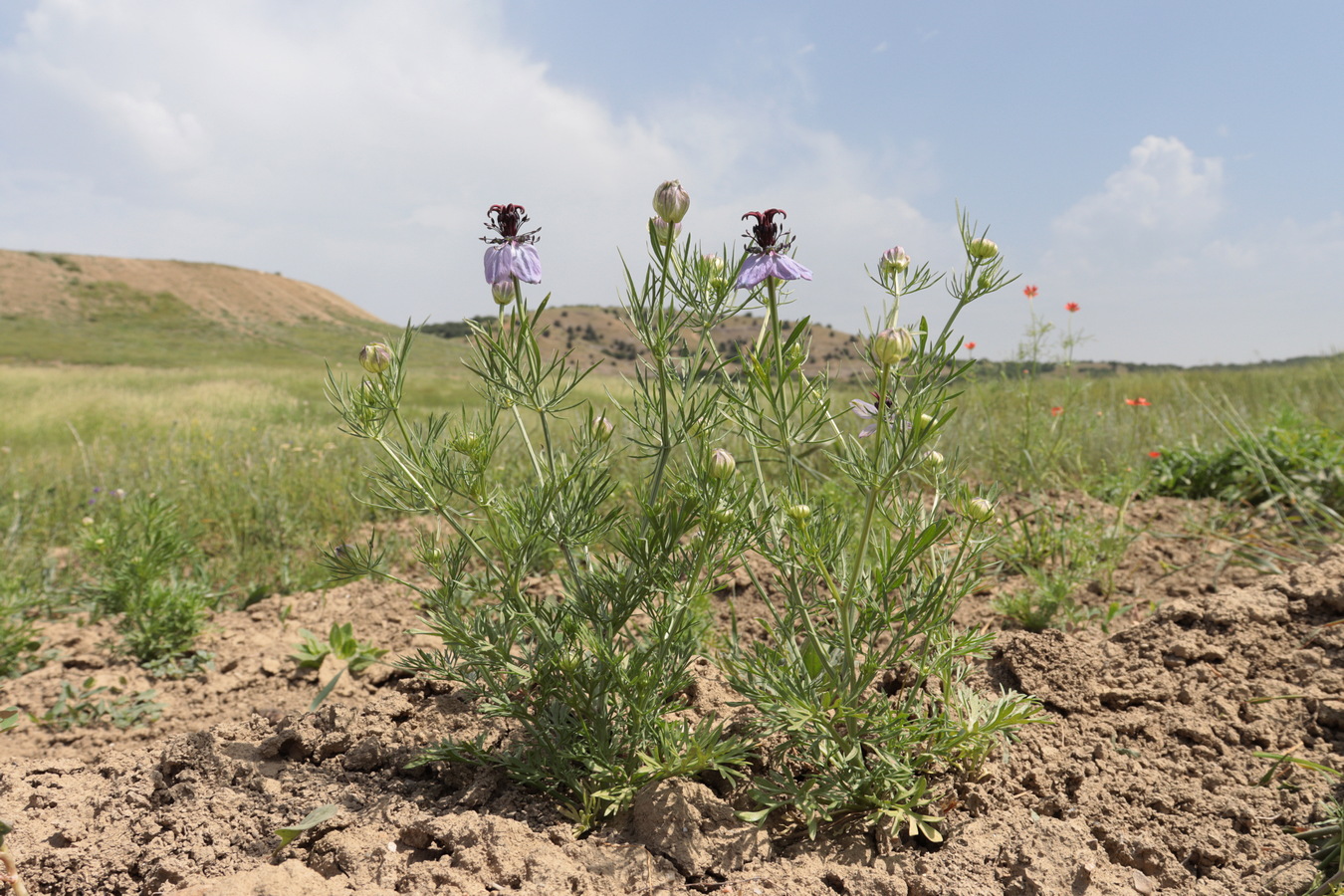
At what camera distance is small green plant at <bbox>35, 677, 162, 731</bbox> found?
8.78ft

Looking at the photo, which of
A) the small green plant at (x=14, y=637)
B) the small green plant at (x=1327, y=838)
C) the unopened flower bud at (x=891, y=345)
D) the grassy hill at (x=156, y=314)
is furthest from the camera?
the grassy hill at (x=156, y=314)

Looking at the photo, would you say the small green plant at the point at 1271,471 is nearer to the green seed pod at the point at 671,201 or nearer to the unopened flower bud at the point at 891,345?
the unopened flower bud at the point at 891,345

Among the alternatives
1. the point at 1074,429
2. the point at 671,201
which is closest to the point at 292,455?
the point at 671,201

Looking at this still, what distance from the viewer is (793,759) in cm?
197

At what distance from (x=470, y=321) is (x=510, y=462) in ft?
12.4

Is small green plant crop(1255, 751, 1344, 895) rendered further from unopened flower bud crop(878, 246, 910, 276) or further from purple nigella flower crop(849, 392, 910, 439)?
unopened flower bud crop(878, 246, 910, 276)

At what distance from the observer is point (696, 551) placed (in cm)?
169

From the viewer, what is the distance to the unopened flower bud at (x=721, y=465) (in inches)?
60.4

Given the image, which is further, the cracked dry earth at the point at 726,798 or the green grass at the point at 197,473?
the green grass at the point at 197,473

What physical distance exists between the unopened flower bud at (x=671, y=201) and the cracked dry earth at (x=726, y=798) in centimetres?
110

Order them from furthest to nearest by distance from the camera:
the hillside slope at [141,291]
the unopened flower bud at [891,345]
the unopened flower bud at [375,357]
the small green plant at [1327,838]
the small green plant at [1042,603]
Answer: the hillside slope at [141,291]
the small green plant at [1042,603]
the unopened flower bud at [375,357]
the small green plant at [1327,838]
the unopened flower bud at [891,345]

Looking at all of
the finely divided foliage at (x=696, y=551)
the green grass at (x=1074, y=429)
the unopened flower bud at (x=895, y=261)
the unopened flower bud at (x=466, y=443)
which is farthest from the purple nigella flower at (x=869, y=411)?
the green grass at (x=1074, y=429)

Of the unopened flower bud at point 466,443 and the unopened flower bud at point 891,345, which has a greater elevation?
the unopened flower bud at point 891,345

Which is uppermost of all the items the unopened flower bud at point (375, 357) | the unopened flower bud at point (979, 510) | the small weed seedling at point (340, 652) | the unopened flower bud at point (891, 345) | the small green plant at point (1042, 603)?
the unopened flower bud at point (891, 345)
